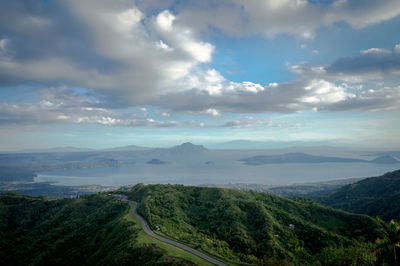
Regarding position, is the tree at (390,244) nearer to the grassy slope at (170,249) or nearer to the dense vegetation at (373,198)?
the grassy slope at (170,249)

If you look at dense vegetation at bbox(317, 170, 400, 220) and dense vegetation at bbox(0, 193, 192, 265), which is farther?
dense vegetation at bbox(317, 170, 400, 220)

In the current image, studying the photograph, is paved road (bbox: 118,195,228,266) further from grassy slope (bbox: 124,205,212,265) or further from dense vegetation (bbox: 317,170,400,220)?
dense vegetation (bbox: 317,170,400,220)

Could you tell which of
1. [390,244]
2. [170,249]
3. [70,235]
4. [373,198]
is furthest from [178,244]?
[373,198]

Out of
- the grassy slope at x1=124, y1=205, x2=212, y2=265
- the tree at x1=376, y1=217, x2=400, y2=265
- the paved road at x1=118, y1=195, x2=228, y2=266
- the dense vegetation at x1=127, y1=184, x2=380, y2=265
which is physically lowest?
the dense vegetation at x1=127, y1=184, x2=380, y2=265

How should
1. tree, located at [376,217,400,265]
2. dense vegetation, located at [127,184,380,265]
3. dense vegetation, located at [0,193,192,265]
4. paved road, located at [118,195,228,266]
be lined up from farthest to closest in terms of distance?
1. dense vegetation, located at [127,184,380,265]
2. dense vegetation, located at [0,193,192,265]
3. paved road, located at [118,195,228,266]
4. tree, located at [376,217,400,265]

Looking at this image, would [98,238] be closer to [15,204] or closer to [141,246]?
[141,246]

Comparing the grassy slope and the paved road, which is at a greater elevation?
the grassy slope

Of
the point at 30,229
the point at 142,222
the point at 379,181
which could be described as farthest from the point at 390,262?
the point at 379,181

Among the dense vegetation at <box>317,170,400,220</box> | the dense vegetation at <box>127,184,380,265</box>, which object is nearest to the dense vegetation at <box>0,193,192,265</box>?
the dense vegetation at <box>127,184,380,265</box>
